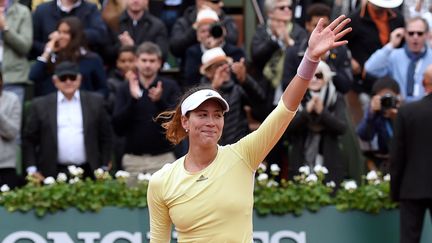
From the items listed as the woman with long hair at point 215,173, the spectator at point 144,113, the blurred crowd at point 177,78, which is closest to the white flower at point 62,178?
the blurred crowd at point 177,78

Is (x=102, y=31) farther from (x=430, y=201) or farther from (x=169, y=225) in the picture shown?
(x=169, y=225)

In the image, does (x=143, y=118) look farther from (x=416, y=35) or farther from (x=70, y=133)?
(x=416, y=35)

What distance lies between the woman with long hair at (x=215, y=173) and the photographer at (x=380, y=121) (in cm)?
557

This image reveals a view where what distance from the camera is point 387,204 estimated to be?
31.9 ft

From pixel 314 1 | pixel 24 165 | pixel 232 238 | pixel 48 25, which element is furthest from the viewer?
pixel 314 1

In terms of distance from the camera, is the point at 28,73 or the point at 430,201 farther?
the point at 28,73

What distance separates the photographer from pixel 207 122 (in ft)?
18.0

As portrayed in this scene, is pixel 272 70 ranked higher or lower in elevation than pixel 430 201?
higher

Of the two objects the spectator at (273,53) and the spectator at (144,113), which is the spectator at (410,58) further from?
the spectator at (144,113)

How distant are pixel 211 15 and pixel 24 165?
228 cm

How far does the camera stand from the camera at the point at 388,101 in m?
11.0

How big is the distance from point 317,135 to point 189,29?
5.89 ft

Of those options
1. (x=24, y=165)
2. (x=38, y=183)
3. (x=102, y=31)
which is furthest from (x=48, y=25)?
(x=38, y=183)

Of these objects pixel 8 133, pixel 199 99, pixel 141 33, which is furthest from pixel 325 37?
pixel 141 33
